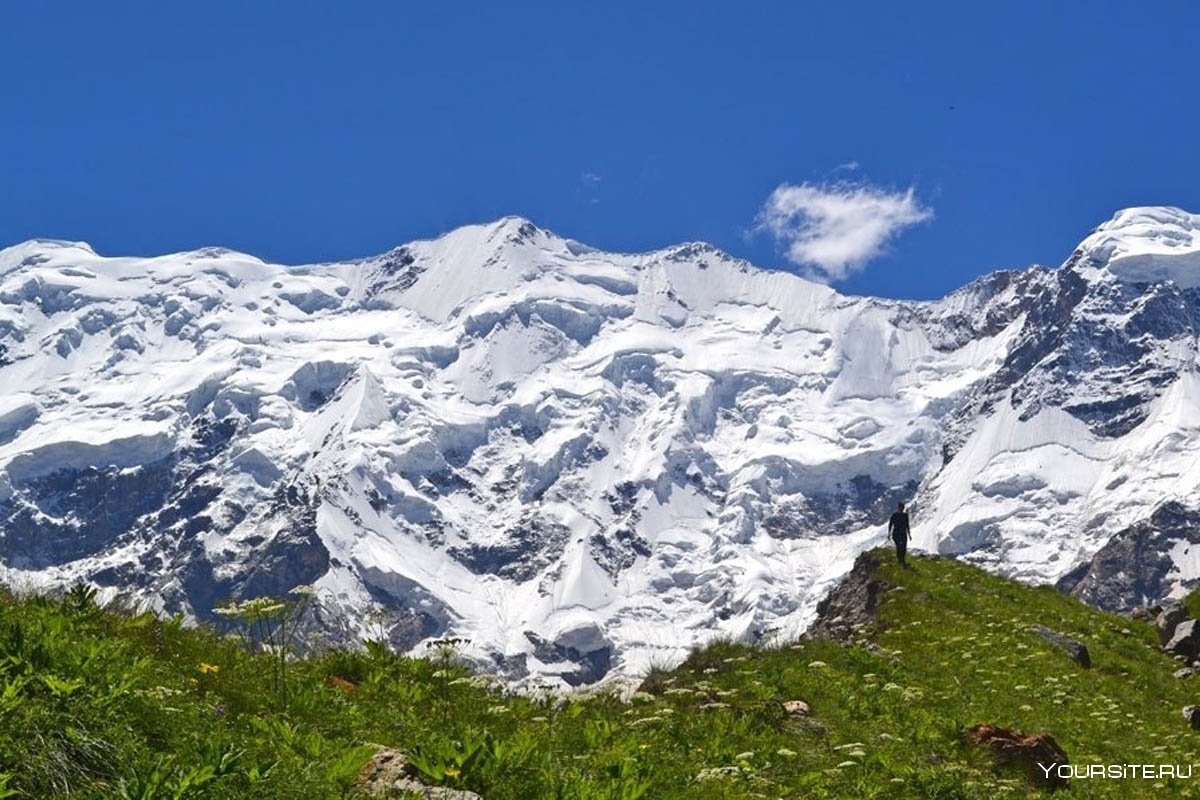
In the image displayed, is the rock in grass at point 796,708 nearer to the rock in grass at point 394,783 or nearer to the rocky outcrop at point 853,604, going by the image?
the rock in grass at point 394,783

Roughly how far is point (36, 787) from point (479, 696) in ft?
23.3

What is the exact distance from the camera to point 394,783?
925 cm

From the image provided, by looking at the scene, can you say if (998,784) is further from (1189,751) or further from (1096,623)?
(1096,623)

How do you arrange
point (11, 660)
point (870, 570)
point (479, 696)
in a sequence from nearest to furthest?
point (11, 660) < point (479, 696) < point (870, 570)

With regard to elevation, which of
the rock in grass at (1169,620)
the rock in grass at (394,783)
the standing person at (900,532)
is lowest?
the rock in grass at (394,783)

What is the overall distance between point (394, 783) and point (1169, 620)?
23923mm

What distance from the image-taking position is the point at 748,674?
60.0 feet

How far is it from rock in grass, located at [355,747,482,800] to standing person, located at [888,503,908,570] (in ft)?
83.2

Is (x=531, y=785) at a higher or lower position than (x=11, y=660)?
lower

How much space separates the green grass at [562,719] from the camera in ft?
26.8

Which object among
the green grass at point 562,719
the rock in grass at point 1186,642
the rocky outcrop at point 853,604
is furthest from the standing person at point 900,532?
the green grass at point 562,719

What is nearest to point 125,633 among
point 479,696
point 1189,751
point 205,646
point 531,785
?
point 205,646

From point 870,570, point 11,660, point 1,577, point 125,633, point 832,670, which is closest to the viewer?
point 11,660

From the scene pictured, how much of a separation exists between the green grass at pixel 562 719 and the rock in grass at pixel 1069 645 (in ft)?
0.91
